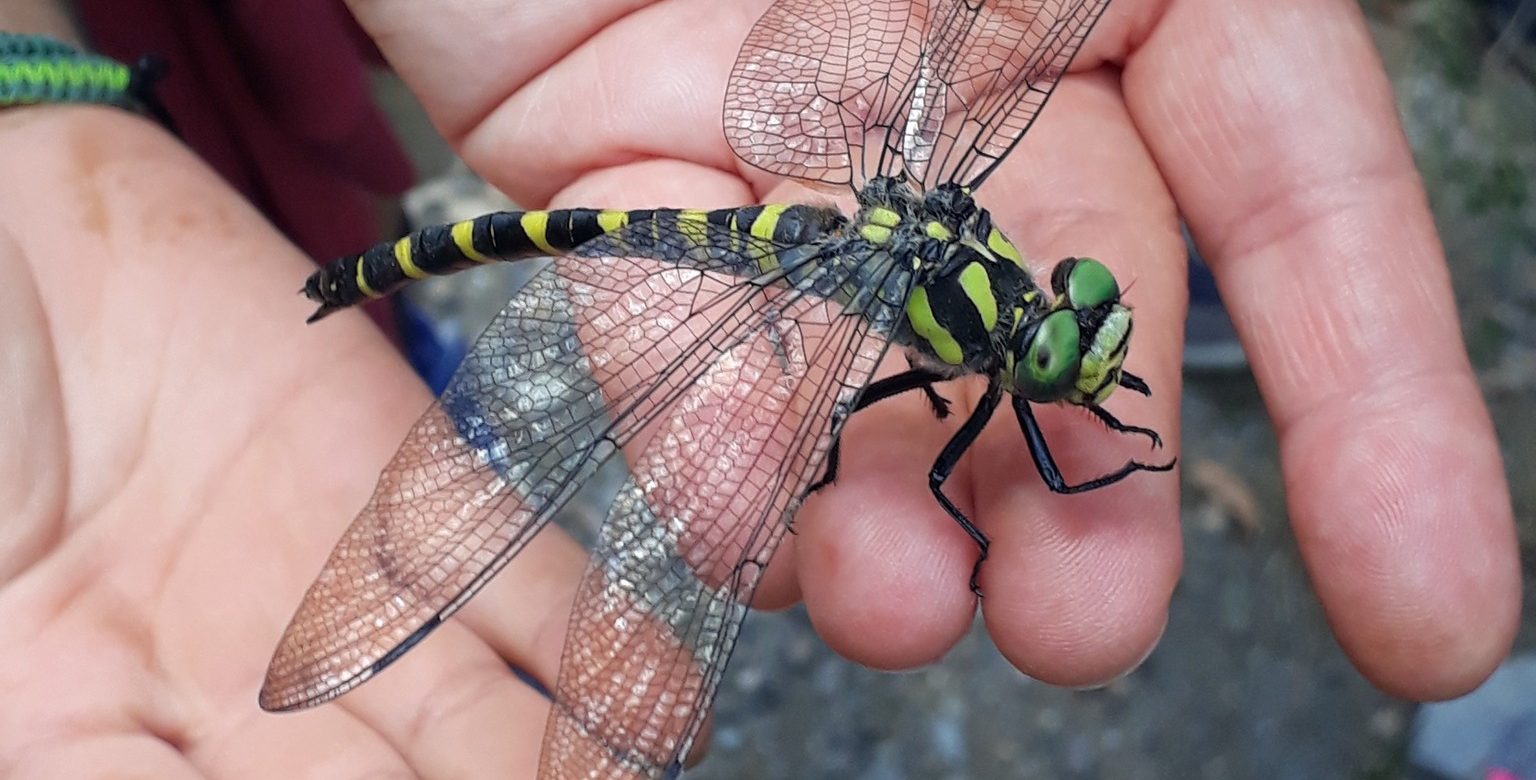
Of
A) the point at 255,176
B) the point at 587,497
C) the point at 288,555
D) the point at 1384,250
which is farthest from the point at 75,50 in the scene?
the point at 1384,250

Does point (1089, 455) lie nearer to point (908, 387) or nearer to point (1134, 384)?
point (1134, 384)

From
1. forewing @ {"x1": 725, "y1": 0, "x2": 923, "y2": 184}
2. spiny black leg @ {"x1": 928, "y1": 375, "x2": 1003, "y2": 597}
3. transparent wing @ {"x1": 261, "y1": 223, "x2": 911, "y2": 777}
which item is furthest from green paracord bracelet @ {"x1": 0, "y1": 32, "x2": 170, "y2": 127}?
spiny black leg @ {"x1": 928, "y1": 375, "x2": 1003, "y2": 597}

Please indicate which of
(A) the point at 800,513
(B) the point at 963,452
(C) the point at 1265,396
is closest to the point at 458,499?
(A) the point at 800,513

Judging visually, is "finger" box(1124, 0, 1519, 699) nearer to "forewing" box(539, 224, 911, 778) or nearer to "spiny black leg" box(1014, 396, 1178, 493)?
"spiny black leg" box(1014, 396, 1178, 493)

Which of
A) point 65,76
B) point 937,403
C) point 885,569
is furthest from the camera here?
point 65,76

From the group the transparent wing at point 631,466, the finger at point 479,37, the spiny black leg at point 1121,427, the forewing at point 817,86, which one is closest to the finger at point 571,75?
the finger at point 479,37

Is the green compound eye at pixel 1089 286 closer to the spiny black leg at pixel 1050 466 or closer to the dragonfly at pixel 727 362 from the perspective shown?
the dragonfly at pixel 727 362
